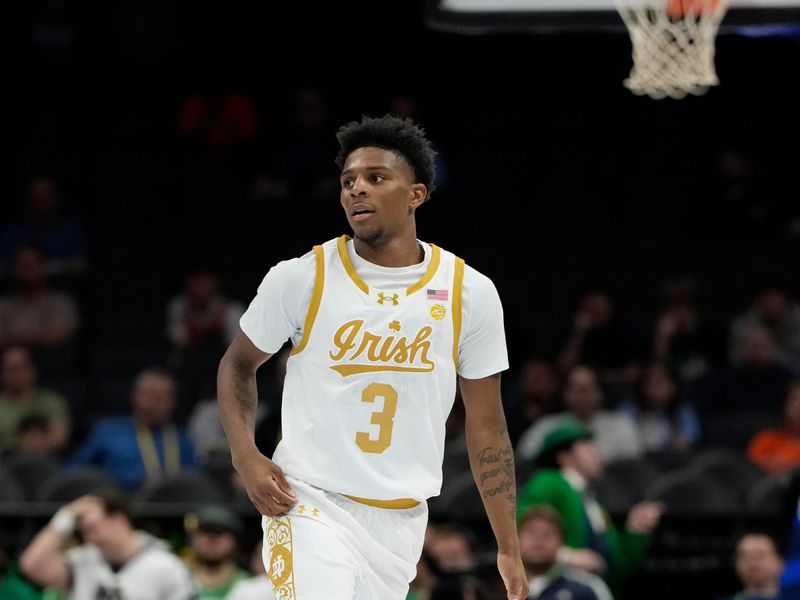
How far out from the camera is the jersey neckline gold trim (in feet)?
18.0

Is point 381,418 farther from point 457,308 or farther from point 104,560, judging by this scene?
point 104,560

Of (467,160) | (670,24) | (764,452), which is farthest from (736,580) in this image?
(467,160)

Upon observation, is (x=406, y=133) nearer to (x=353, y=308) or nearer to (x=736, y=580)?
(x=353, y=308)

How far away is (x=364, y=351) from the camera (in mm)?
5395

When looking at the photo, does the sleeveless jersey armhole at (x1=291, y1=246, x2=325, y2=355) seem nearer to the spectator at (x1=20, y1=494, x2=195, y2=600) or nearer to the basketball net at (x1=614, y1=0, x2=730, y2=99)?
the basketball net at (x1=614, y1=0, x2=730, y2=99)

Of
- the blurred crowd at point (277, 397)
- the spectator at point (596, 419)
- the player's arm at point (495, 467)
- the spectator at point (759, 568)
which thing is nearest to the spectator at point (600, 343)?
the blurred crowd at point (277, 397)

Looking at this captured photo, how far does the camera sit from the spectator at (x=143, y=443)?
39.0ft

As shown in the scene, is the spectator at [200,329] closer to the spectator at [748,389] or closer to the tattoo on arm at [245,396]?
the spectator at [748,389]

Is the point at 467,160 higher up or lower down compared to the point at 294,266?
higher up

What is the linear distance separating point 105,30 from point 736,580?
9.78 metres

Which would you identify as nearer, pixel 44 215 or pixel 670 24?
pixel 670 24

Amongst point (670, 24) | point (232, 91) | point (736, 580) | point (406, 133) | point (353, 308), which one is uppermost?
point (232, 91)

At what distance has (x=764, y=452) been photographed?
1192 cm

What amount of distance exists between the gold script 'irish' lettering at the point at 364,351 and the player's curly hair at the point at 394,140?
571 millimetres
